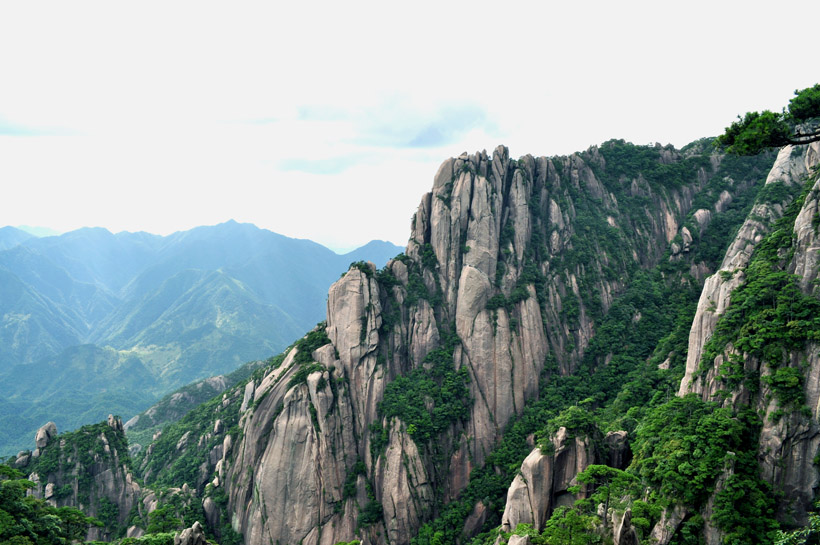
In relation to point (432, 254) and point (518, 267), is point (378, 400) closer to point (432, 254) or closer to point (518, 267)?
point (432, 254)

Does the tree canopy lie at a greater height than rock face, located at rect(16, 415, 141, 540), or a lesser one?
greater

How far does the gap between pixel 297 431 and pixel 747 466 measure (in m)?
47.0

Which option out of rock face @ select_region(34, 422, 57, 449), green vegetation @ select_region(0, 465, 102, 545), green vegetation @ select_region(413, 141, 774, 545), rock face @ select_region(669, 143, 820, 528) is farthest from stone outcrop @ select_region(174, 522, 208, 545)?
rock face @ select_region(34, 422, 57, 449)

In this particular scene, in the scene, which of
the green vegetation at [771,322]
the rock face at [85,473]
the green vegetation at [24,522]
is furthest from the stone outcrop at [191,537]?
the green vegetation at [771,322]

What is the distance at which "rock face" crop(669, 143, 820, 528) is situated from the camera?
95.4 ft

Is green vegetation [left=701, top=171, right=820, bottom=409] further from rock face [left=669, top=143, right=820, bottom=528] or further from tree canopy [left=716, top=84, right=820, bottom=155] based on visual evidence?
tree canopy [left=716, top=84, right=820, bottom=155]

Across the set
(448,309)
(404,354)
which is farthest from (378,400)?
(448,309)

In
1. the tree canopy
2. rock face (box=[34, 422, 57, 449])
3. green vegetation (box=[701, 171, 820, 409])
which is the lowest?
rock face (box=[34, 422, 57, 449])

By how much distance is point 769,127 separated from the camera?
27.8m

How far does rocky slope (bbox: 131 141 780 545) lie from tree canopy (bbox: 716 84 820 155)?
4141 cm

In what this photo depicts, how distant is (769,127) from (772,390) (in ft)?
57.5

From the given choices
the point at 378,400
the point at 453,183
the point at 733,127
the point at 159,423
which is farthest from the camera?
the point at 159,423

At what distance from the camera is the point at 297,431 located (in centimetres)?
5884

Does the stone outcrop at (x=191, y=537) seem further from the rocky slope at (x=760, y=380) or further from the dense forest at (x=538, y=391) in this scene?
the rocky slope at (x=760, y=380)
